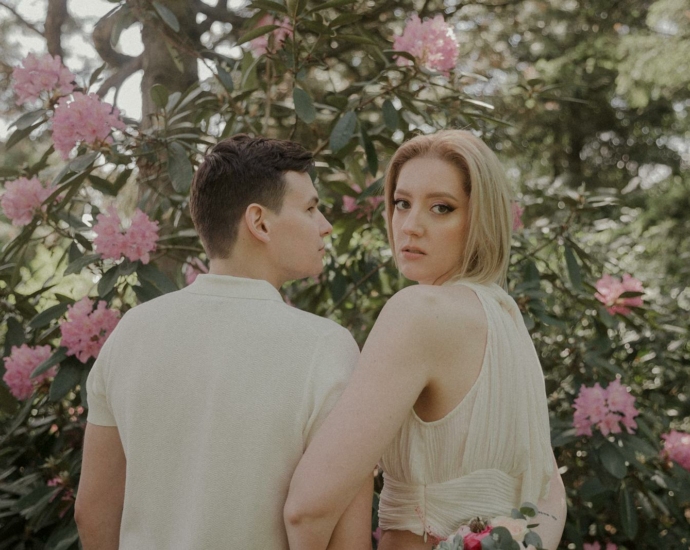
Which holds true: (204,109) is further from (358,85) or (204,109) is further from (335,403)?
(335,403)

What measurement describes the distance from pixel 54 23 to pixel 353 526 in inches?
124

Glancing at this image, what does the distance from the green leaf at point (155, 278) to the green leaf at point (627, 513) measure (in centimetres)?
187

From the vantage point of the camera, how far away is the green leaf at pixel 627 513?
2.63 meters

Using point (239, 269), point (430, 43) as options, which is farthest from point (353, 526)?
point (430, 43)

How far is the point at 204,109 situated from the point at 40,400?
1336 mm

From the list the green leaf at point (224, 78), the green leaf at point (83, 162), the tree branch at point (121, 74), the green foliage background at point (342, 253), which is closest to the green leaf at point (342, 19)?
the green foliage background at point (342, 253)

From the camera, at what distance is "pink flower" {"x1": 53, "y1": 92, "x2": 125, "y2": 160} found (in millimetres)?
2297

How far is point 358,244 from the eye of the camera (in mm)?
3320

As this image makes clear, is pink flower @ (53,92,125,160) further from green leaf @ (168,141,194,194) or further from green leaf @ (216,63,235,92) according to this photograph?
green leaf @ (216,63,235,92)

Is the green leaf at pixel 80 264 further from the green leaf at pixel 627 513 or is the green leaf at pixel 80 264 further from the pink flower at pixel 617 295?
the green leaf at pixel 627 513

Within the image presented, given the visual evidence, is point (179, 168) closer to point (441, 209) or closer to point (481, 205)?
point (441, 209)

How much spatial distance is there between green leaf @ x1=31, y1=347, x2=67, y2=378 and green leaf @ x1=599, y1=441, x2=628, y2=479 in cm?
192

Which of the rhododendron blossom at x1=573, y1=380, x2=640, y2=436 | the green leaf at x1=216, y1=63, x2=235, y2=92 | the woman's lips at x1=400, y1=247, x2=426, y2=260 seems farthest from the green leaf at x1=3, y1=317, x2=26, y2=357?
the rhododendron blossom at x1=573, y1=380, x2=640, y2=436

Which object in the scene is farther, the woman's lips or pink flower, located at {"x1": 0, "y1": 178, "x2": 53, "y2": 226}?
pink flower, located at {"x1": 0, "y1": 178, "x2": 53, "y2": 226}
